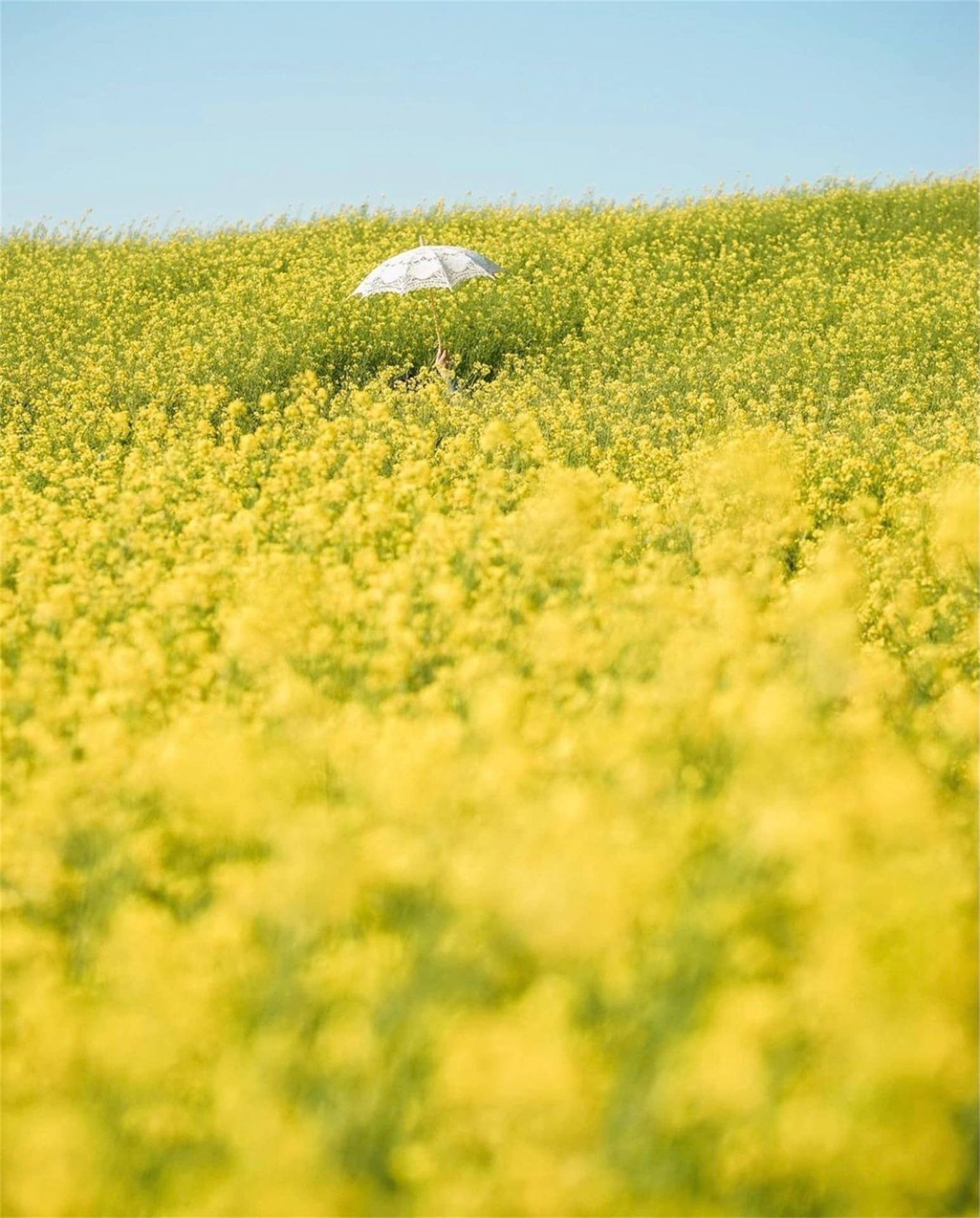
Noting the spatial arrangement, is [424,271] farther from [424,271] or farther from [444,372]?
[444,372]

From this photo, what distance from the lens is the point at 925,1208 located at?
2.60m

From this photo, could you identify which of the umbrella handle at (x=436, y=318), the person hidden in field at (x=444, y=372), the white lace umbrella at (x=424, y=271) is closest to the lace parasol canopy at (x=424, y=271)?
the white lace umbrella at (x=424, y=271)

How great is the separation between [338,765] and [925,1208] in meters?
2.45

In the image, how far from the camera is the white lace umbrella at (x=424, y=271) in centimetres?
1295

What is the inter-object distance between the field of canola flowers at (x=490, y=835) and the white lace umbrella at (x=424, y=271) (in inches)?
151

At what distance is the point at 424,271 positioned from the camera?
13023 millimetres

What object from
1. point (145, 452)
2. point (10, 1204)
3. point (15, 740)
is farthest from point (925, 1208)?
point (145, 452)

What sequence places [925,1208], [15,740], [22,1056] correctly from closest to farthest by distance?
1. [925,1208]
2. [22,1056]
3. [15,740]

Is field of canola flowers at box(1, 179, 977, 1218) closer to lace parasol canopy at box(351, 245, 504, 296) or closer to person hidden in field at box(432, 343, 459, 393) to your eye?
lace parasol canopy at box(351, 245, 504, 296)

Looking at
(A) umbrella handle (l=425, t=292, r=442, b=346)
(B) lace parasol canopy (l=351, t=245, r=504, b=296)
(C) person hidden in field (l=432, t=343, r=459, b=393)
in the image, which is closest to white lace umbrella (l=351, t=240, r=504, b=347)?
(B) lace parasol canopy (l=351, t=245, r=504, b=296)

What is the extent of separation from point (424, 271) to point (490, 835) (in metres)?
11.2

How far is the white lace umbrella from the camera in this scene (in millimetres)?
12953

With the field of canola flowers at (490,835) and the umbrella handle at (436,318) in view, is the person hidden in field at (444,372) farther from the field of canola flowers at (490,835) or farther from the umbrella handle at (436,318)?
the field of canola flowers at (490,835)

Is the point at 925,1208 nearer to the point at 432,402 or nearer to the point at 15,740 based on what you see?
the point at 15,740
